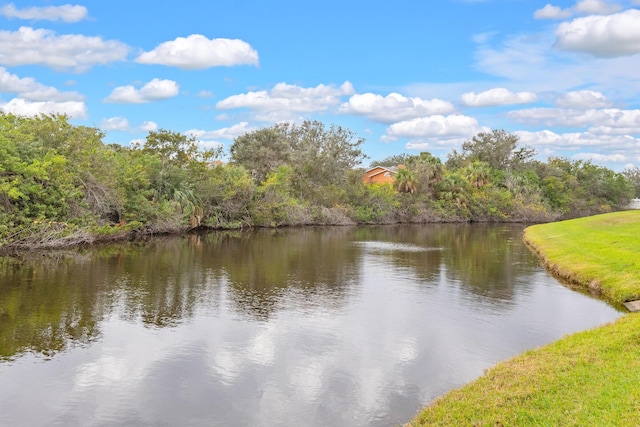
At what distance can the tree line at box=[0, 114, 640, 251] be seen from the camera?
105ft

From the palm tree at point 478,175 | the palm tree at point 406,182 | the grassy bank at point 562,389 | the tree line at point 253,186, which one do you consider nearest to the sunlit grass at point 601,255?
the grassy bank at point 562,389

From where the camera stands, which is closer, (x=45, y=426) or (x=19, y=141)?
(x=45, y=426)

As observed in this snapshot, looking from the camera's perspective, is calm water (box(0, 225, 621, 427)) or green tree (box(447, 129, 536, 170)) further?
green tree (box(447, 129, 536, 170))

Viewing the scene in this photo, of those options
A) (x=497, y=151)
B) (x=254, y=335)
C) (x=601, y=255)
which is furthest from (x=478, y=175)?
(x=254, y=335)

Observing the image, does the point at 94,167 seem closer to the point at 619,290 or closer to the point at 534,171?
the point at 619,290

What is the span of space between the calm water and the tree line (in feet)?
19.1

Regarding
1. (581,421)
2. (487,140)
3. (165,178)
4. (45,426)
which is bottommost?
(45,426)

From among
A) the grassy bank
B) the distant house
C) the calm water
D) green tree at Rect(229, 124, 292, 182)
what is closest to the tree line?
green tree at Rect(229, 124, 292, 182)

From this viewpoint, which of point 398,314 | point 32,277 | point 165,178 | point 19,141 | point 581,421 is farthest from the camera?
point 165,178

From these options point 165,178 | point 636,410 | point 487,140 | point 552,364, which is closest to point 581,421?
point 636,410

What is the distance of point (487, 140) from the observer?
8750 cm

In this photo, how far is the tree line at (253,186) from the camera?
105 feet

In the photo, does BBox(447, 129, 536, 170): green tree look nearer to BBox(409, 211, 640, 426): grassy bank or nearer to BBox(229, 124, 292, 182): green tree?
BBox(229, 124, 292, 182): green tree

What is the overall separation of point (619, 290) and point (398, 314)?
826 centimetres
